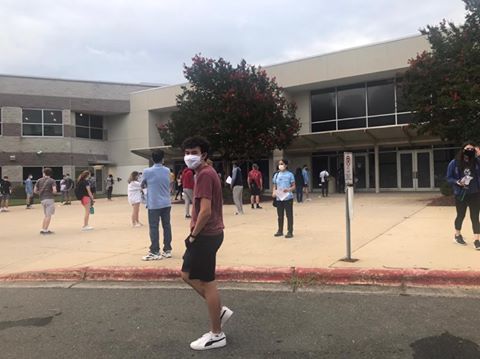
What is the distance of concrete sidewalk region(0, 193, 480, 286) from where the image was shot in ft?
24.4

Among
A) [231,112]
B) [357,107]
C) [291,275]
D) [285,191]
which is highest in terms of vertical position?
[357,107]

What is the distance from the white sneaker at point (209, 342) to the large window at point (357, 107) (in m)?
23.4

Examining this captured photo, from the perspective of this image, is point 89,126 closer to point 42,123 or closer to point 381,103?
point 42,123

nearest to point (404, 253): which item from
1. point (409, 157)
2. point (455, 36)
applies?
point (455, 36)

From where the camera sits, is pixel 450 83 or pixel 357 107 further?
pixel 357 107

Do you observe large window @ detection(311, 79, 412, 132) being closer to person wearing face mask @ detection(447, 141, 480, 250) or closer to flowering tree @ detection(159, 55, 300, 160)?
flowering tree @ detection(159, 55, 300, 160)

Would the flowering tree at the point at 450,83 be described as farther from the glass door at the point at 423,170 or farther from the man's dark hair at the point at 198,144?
the man's dark hair at the point at 198,144

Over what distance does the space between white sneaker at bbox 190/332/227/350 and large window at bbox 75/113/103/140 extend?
35.1 meters

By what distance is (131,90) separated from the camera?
38469 millimetres

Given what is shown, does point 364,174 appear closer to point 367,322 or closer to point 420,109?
point 420,109

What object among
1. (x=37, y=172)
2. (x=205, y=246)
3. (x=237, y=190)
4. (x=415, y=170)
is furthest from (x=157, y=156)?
(x=37, y=172)

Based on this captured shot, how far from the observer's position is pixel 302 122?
29922 mm

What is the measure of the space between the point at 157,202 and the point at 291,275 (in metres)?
2.81

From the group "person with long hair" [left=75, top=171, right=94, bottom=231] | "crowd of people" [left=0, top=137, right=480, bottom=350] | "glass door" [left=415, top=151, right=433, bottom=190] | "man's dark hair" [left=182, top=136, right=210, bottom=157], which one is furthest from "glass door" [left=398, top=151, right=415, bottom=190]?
"man's dark hair" [left=182, top=136, right=210, bottom=157]
